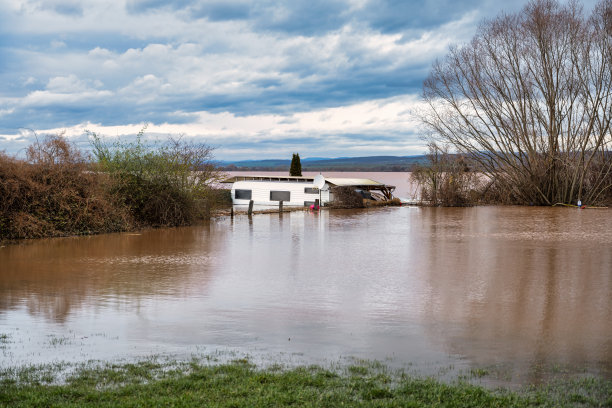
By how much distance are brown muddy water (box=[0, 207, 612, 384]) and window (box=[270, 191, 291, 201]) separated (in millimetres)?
19703

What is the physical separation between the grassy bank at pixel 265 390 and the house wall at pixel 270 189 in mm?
33336

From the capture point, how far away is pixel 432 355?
7.12m

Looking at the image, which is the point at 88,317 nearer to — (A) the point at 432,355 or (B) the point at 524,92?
(A) the point at 432,355

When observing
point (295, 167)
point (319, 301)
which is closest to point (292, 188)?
point (295, 167)

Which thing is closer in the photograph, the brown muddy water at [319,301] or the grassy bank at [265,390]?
the grassy bank at [265,390]

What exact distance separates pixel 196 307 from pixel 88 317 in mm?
1667

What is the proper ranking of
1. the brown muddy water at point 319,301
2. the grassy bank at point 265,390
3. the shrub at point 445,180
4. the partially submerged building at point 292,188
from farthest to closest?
the shrub at point 445,180 → the partially submerged building at point 292,188 → the brown muddy water at point 319,301 → the grassy bank at point 265,390

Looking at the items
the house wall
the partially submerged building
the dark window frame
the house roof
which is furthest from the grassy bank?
the dark window frame

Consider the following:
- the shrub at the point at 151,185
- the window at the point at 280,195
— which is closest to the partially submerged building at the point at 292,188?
the window at the point at 280,195

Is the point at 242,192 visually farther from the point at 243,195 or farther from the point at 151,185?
the point at 151,185

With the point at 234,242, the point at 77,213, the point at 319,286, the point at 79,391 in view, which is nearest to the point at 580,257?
the point at 319,286

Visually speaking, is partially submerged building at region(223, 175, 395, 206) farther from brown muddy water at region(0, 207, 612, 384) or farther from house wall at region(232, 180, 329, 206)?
brown muddy water at region(0, 207, 612, 384)

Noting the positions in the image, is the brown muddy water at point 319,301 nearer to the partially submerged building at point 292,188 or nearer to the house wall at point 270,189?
the partially submerged building at point 292,188

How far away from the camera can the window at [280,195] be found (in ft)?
134
